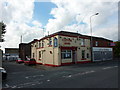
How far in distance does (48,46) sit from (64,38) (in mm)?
3872

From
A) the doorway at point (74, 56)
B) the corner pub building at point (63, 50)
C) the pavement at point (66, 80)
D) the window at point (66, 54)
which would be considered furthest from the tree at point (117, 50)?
the pavement at point (66, 80)

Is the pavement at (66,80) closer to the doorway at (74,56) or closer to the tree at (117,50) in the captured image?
the doorway at (74,56)

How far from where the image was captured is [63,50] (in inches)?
817

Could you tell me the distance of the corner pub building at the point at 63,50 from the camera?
66.4 feet

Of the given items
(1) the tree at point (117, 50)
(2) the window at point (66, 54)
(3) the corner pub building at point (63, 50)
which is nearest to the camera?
(3) the corner pub building at point (63, 50)

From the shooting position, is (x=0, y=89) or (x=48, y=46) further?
(x=48, y=46)

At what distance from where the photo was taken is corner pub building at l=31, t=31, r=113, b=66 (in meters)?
20.2

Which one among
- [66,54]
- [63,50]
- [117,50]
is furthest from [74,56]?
[117,50]

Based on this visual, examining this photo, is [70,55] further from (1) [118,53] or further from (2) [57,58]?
(1) [118,53]

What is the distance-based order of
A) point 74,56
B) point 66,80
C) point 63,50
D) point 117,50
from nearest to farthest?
1. point 66,80
2. point 63,50
3. point 74,56
4. point 117,50

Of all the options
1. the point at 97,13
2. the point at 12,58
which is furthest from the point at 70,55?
the point at 12,58

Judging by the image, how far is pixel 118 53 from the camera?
125 feet

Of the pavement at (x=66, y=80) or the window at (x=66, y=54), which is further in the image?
the window at (x=66, y=54)

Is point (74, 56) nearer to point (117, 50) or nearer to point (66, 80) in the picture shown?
point (66, 80)
